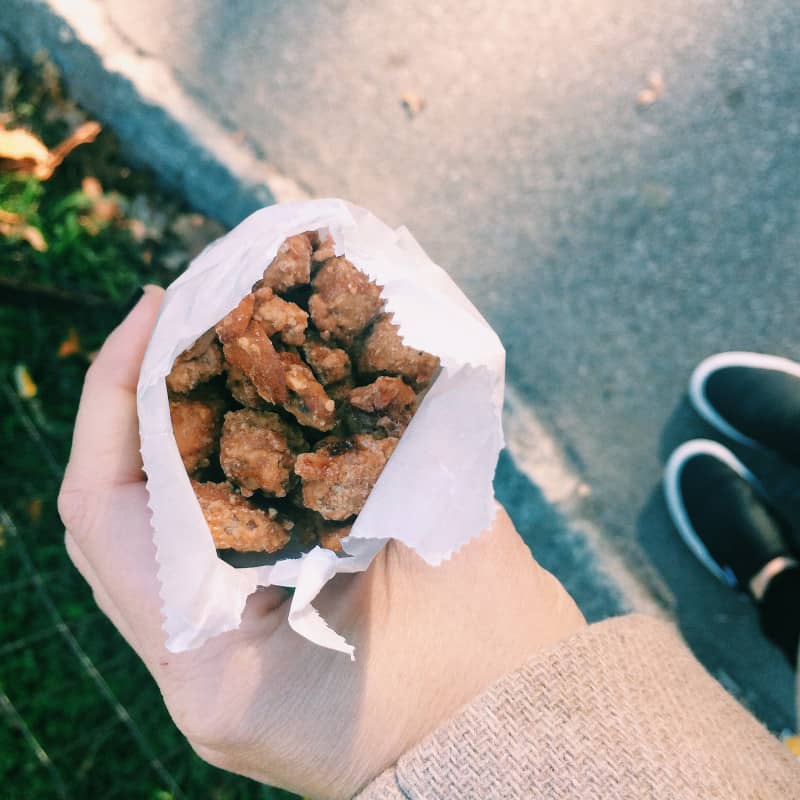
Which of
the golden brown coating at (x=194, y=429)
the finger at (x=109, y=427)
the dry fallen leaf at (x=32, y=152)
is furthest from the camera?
the dry fallen leaf at (x=32, y=152)

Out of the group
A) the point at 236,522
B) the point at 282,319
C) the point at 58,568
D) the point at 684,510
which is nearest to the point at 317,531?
the point at 236,522

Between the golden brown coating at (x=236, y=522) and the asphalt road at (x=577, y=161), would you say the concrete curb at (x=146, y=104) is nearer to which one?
the asphalt road at (x=577, y=161)

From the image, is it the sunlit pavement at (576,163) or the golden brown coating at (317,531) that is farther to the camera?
the sunlit pavement at (576,163)

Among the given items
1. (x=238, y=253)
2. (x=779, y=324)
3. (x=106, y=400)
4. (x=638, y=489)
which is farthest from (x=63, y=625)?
(x=779, y=324)

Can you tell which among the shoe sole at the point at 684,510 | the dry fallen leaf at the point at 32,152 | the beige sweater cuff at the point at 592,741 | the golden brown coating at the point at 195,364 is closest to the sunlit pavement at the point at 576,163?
the shoe sole at the point at 684,510

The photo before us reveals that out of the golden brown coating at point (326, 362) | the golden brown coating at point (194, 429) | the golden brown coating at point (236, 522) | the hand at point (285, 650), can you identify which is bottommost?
the hand at point (285, 650)

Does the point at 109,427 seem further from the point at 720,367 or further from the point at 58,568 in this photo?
the point at 720,367
